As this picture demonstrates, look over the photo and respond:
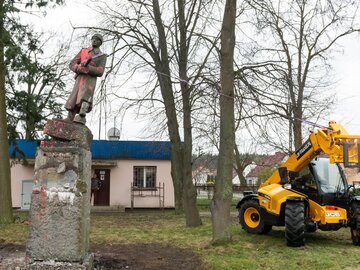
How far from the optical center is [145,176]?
84.5 feet

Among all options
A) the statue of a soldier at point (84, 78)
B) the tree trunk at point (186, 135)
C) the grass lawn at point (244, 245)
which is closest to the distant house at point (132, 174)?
the tree trunk at point (186, 135)

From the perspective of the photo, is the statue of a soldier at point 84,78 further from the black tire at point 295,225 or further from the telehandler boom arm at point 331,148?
the telehandler boom arm at point 331,148

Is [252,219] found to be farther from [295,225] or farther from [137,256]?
[137,256]

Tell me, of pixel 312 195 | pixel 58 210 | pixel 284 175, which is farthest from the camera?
pixel 284 175

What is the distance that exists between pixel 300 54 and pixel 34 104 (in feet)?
39.8

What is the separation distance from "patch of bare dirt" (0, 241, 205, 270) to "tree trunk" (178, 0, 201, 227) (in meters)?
4.06

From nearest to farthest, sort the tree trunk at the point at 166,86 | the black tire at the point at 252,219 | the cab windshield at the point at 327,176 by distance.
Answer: the cab windshield at the point at 327,176
the black tire at the point at 252,219
the tree trunk at the point at 166,86

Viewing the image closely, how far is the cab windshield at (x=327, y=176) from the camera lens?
10648 mm

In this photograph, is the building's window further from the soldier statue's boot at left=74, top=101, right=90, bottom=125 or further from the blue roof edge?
the soldier statue's boot at left=74, top=101, right=90, bottom=125

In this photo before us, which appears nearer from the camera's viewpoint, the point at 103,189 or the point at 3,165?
the point at 3,165

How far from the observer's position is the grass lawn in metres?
8.47

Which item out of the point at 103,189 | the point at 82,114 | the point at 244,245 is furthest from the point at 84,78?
the point at 103,189

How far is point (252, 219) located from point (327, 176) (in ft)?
7.72

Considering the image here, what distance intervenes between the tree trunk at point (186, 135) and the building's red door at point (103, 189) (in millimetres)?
10051
